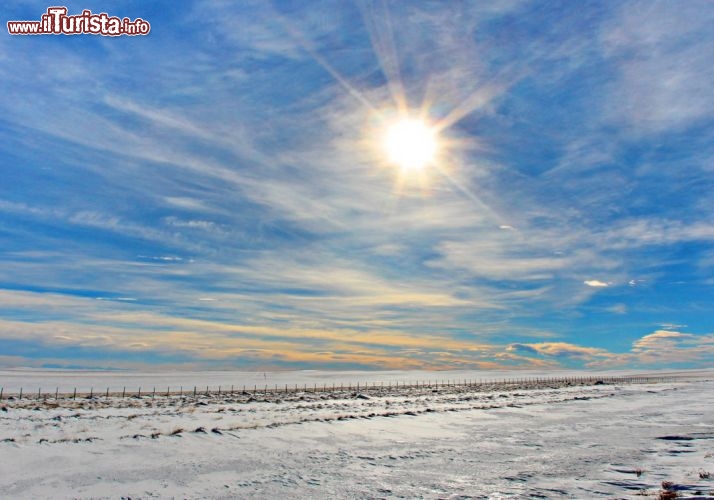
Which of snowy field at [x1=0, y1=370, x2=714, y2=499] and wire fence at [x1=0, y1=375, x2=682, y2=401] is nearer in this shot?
snowy field at [x1=0, y1=370, x2=714, y2=499]

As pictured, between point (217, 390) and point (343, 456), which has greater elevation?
point (343, 456)

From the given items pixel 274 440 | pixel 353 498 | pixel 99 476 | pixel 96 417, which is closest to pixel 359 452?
pixel 274 440

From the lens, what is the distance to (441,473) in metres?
24.1

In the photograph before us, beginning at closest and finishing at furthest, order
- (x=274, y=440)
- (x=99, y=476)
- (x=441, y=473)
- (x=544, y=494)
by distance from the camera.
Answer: (x=544, y=494)
(x=99, y=476)
(x=441, y=473)
(x=274, y=440)

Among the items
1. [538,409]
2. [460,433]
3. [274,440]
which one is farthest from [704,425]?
[274,440]

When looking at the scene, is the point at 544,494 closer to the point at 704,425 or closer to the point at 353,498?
the point at 353,498

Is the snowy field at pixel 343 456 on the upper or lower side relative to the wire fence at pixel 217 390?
upper

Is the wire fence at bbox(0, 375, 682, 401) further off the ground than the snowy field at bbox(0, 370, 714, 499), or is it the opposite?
the snowy field at bbox(0, 370, 714, 499)

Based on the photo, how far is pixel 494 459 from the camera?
2758cm

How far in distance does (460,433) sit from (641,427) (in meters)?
17.7

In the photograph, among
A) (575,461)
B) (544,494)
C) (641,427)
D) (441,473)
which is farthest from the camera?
(641,427)

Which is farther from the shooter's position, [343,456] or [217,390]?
[217,390]

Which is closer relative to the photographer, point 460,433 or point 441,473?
point 441,473

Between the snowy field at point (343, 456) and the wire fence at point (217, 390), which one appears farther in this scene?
the wire fence at point (217, 390)
